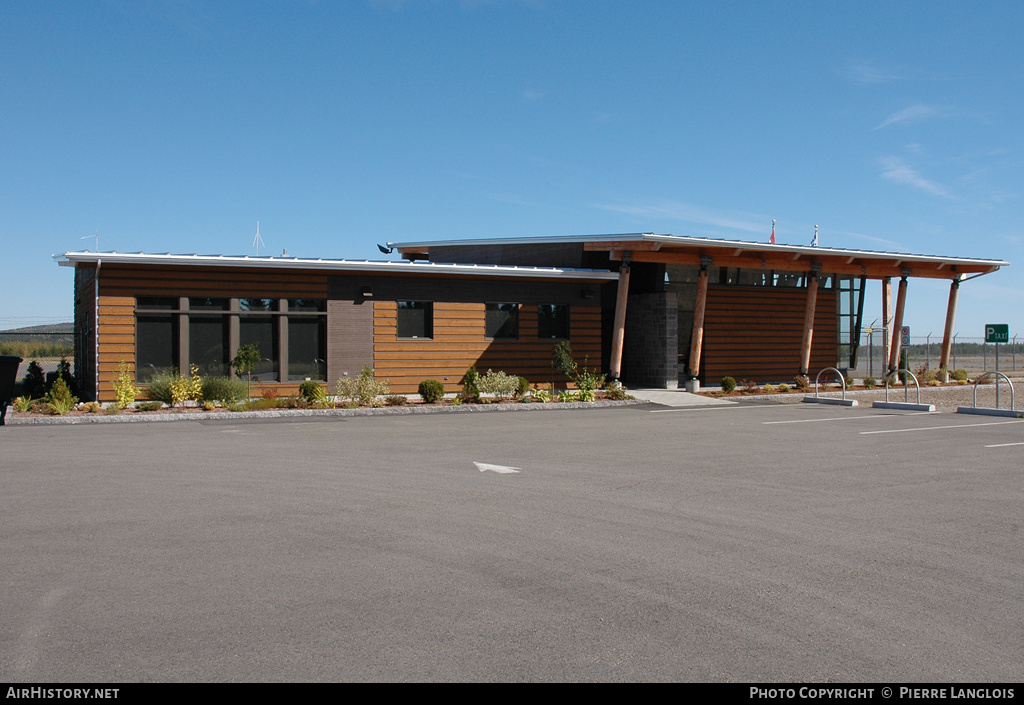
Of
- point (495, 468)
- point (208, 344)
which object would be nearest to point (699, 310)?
point (208, 344)

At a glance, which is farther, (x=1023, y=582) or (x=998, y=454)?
(x=998, y=454)

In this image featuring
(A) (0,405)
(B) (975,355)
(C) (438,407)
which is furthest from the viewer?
(B) (975,355)

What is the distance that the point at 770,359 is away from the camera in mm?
28625

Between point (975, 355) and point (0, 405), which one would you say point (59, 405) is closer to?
point (0, 405)

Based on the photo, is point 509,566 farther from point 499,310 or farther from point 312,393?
point 499,310

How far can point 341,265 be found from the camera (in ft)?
69.9

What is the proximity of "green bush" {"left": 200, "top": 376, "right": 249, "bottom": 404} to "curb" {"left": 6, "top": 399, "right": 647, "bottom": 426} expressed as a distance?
3.52 ft

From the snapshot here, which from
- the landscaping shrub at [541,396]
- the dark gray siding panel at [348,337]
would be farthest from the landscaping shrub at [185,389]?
the landscaping shrub at [541,396]

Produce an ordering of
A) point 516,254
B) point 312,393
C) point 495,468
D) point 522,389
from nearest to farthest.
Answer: point 495,468 < point 312,393 < point 522,389 < point 516,254

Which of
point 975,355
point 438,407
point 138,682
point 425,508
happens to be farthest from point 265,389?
point 975,355

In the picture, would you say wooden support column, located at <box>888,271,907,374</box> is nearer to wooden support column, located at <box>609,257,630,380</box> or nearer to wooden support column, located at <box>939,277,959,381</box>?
wooden support column, located at <box>939,277,959,381</box>

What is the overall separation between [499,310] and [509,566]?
18.4 metres

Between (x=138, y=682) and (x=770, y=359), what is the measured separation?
2724 centimetres

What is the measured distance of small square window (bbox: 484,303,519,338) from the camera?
2372cm
